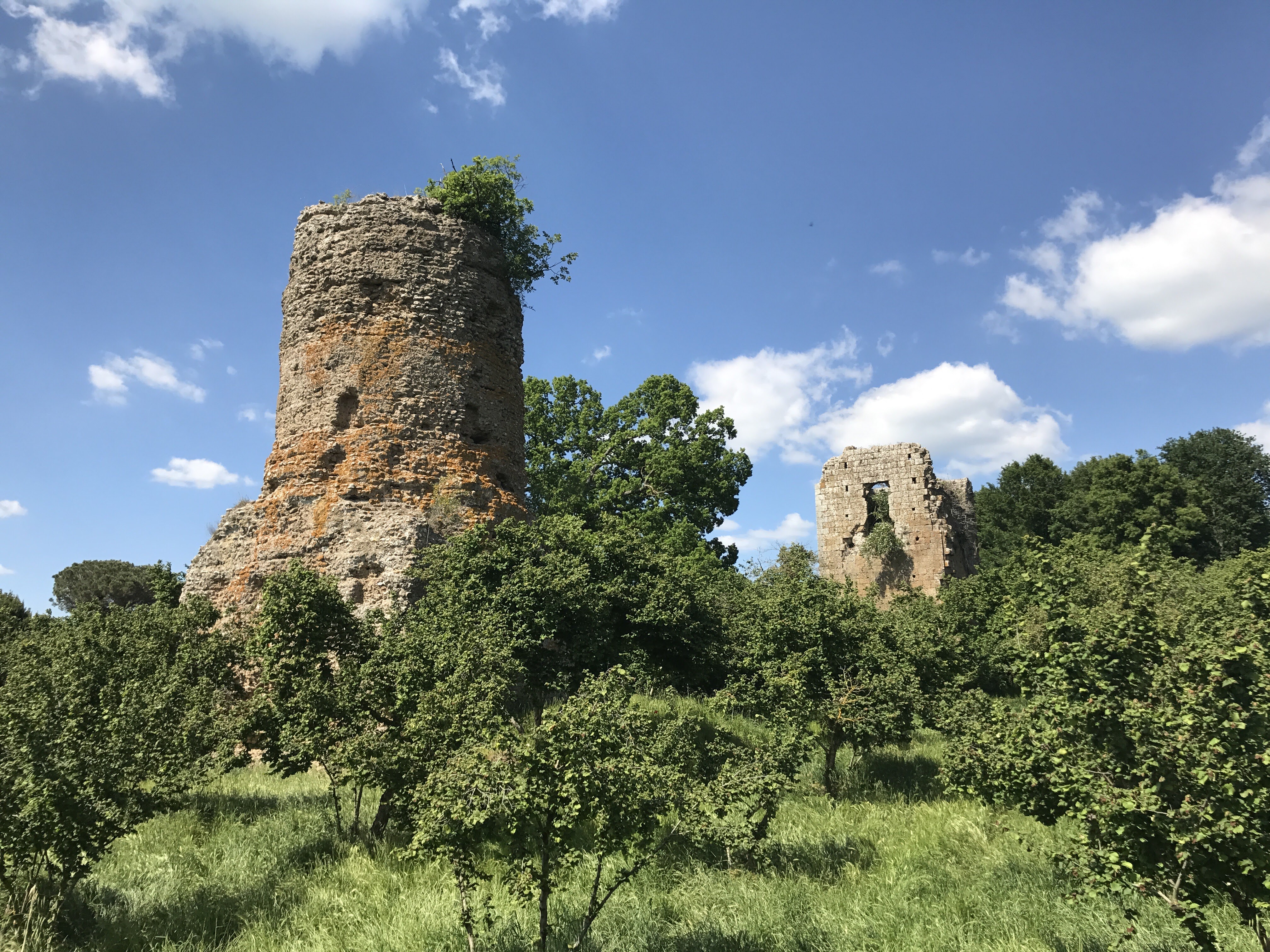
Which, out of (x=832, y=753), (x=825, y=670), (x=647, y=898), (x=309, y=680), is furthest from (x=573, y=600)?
(x=832, y=753)

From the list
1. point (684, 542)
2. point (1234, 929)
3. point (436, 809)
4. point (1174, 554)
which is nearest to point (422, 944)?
point (436, 809)

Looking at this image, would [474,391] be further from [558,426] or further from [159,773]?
[558,426]

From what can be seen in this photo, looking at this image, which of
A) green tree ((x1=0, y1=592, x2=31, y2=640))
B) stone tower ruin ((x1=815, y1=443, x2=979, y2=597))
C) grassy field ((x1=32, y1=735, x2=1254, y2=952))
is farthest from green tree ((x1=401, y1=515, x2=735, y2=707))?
stone tower ruin ((x1=815, y1=443, x2=979, y2=597))

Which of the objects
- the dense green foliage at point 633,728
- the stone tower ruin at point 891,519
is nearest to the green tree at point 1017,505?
the stone tower ruin at point 891,519

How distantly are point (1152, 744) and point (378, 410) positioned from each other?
11364mm

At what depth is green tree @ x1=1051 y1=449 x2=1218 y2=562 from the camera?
30.2m

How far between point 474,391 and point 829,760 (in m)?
8.19

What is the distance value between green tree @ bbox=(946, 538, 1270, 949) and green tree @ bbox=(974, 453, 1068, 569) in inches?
1173

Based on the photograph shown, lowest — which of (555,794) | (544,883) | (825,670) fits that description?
(544,883)

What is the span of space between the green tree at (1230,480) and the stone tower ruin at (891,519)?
45.6 feet

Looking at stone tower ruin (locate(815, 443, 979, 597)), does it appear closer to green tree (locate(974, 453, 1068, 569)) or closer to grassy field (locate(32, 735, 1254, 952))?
green tree (locate(974, 453, 1068, 569))

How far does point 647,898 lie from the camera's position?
746cm

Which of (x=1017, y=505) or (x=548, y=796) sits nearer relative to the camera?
(x=548, y=796)

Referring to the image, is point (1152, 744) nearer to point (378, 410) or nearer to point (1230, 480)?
point (378, 410)
